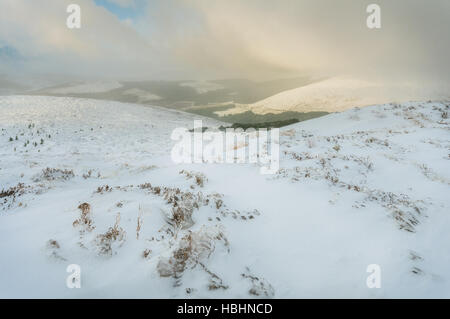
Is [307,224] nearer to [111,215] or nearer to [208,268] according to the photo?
[208,268]

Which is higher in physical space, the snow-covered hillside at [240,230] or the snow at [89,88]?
the snow at [89,88]

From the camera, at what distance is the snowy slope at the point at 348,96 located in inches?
1768

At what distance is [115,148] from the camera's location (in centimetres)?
1695

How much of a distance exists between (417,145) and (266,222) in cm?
1061

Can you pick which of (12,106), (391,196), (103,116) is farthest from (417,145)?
(12,106)

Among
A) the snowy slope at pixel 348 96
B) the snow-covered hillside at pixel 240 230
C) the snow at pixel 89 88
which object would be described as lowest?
the snow-covered hillside at pixel 240 230

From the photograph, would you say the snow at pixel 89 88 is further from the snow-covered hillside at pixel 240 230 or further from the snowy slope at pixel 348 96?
the snow-covered hillside at pixel 240 230

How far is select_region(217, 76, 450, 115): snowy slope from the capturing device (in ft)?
147

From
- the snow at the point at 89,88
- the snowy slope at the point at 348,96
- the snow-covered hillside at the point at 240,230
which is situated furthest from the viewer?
the snow at the point at 89,88

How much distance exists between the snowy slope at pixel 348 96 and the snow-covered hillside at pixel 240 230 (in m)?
40.1

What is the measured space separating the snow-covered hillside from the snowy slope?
Answer: 132 feet

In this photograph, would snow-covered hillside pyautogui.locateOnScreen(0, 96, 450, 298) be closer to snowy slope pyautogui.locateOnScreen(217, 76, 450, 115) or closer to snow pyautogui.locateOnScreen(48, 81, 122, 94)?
snowy slope pyautogui.locateOnScreen(217, 76, 450, 115)

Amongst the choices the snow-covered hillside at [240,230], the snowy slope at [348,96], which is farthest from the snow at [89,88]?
the snow-covered hillside at [240,230]

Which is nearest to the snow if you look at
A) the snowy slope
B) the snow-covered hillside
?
the snowy slope
